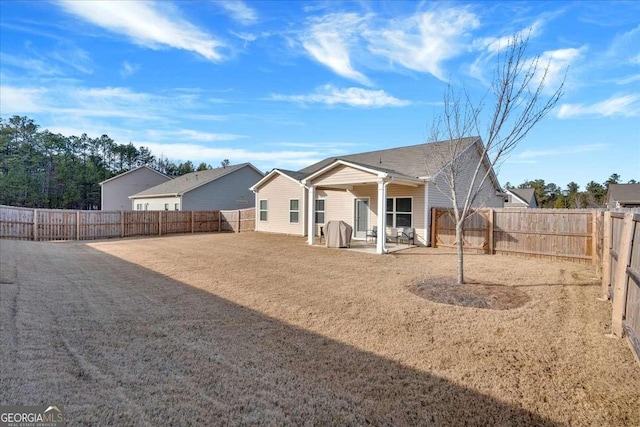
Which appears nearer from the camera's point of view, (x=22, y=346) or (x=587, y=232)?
(x=22, y=346)

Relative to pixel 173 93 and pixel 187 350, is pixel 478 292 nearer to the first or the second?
pixel 187 350

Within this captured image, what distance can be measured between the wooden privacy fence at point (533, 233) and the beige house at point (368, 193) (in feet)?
2.96

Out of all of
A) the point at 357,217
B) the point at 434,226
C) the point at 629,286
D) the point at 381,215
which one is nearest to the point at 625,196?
the point at 434,226

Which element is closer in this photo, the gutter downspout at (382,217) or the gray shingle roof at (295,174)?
the gutter downspout at (382,217)

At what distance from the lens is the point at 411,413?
255 cm

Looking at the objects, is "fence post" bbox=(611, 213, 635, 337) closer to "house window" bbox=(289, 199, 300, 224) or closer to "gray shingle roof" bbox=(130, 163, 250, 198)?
"house window" bbox=(289, 199, 300, 224)

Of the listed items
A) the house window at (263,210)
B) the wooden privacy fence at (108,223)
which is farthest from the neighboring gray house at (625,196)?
the wooden privacy fence at (108,223)

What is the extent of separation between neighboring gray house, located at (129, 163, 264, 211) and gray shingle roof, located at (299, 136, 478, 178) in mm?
9287

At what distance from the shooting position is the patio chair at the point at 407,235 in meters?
13.6

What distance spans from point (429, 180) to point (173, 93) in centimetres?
1398

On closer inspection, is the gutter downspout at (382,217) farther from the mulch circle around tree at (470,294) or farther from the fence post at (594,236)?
the fence post at (594,236)

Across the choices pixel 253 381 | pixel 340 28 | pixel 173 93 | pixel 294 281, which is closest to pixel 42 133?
pixel 173 93

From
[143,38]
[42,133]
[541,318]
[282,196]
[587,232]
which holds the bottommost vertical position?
[541,318]

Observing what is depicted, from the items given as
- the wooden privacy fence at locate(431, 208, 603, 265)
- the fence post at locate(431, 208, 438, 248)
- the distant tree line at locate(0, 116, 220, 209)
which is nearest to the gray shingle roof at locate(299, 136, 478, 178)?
the fence post at locate(431, 208, 438, 248)
